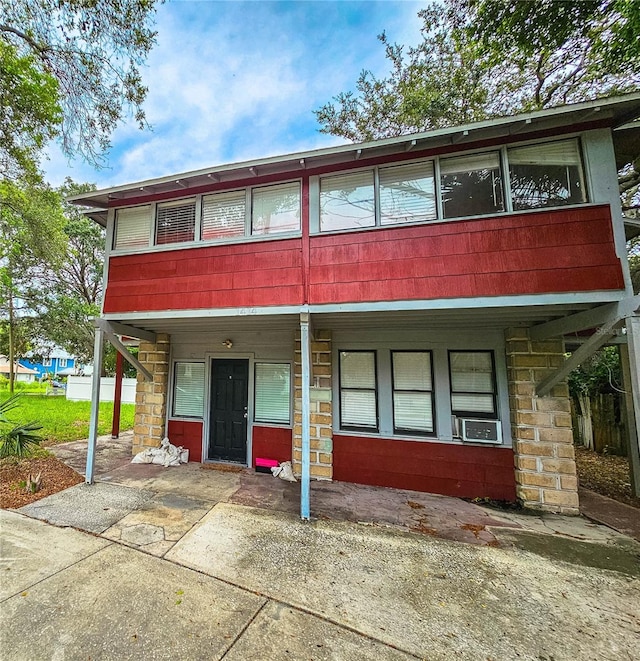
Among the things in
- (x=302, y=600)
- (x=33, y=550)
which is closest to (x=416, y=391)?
(x=302, y=600)

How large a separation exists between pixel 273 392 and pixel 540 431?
4333 mm

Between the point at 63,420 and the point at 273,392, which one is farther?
the point at 63,420

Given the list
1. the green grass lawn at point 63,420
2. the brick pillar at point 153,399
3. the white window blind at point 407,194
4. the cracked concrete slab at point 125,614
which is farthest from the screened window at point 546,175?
the green grass lawn at point 63,420

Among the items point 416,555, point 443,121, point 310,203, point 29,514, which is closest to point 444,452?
point 416,555

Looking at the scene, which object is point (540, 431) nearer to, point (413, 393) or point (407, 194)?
point (413, 393)

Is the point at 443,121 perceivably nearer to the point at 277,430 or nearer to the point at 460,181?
the point at 460,181

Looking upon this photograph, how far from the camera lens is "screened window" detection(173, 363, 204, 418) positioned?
20.9ft

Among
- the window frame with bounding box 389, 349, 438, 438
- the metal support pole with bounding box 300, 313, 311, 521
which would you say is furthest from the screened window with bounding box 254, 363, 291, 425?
the window frame with bounding box 389, 349, 438, 438

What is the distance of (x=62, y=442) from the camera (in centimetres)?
737

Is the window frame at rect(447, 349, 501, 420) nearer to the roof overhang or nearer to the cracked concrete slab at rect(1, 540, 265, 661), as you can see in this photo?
the roof overhang

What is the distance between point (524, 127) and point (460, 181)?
90 cm

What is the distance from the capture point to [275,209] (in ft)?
15.9

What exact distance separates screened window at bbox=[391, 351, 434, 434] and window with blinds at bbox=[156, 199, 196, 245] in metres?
4.14

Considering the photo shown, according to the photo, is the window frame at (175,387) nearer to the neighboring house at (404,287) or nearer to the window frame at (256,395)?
the neighboring house at (404,287)
